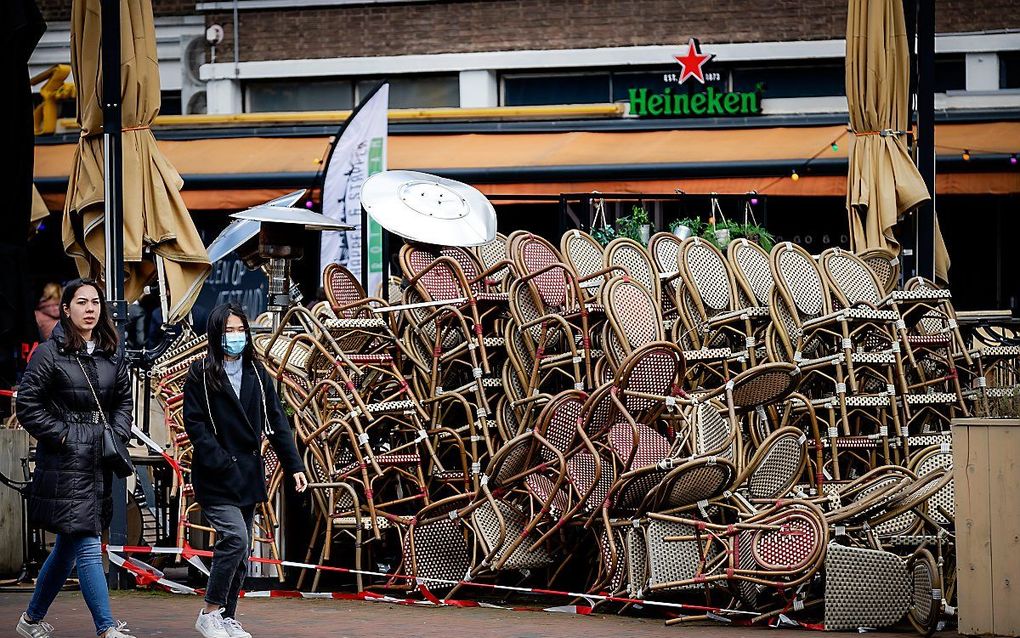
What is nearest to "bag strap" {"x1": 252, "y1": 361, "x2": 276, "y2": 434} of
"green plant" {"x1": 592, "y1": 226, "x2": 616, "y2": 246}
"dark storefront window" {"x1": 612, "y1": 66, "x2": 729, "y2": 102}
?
"green plant" {"x1": 592, "y1": 226, "x2": 616, "y2": 246}

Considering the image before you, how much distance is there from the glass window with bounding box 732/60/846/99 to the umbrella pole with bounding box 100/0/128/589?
1213 centimetres

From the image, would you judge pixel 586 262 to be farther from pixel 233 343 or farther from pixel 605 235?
pixel 233 343

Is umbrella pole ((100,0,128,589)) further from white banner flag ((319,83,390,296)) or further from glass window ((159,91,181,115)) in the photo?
glass window ((159,91,181,115))

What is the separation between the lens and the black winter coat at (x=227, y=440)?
6875mm

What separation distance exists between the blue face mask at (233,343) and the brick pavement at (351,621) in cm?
136

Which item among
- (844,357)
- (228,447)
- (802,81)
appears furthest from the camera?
(802,81)

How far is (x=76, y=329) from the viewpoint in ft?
22.4

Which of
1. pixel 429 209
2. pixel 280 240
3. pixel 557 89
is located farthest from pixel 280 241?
pixel 557 89

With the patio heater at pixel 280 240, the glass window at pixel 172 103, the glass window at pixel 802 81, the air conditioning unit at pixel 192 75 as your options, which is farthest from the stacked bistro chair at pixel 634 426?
the glass window at pixel 172 103

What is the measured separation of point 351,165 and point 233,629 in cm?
825

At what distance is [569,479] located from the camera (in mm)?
8094

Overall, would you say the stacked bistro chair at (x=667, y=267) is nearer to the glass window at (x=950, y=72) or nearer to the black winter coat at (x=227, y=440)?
the black winter coat at (x=227, y=440)

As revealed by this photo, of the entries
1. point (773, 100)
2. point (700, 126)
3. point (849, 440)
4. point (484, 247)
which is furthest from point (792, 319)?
point (773, 100)

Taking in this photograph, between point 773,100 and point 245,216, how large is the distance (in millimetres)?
11215
